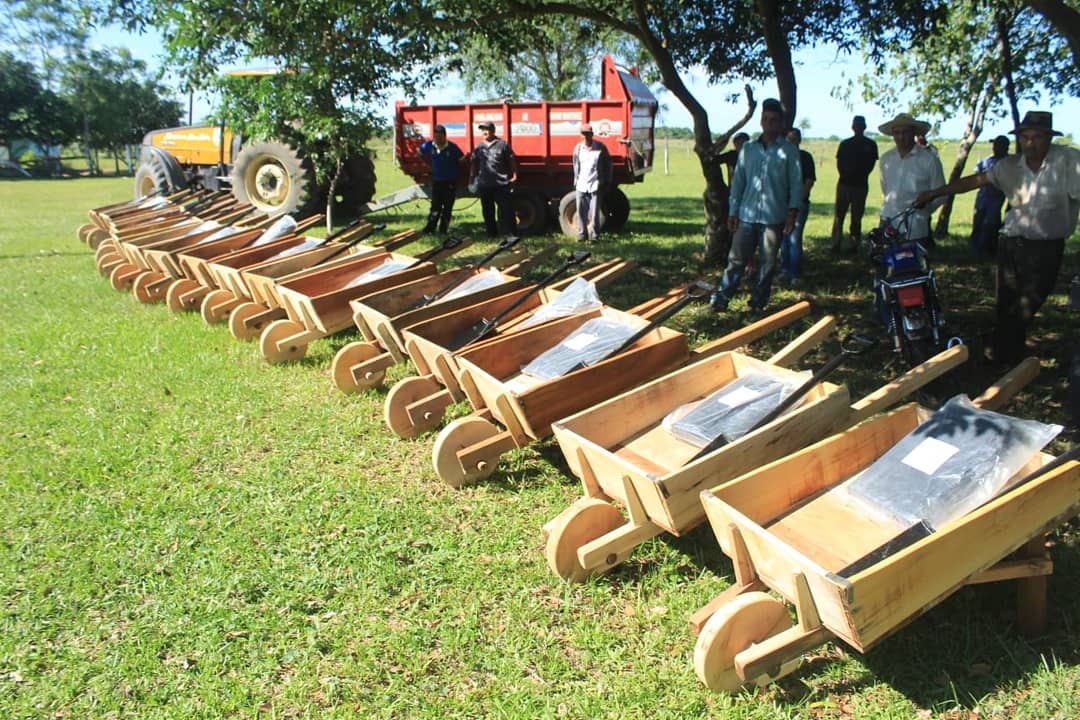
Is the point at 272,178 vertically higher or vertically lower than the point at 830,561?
higher

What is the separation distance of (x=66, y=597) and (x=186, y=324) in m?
4.30

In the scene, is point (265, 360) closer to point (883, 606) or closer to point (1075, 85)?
point (883, 606)

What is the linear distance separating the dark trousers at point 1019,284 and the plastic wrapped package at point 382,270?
4389 mm

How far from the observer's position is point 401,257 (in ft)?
20.9

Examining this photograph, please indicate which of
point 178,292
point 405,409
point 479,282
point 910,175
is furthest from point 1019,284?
point 178,292

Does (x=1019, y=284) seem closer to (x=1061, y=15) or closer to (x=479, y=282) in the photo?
(x=1061, y=15)

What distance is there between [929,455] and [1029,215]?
2.60 meters

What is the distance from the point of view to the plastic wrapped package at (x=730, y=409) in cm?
341

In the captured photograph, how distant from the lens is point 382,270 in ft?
20.6

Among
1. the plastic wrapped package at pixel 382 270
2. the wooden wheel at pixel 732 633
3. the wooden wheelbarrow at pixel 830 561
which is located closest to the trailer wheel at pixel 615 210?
the plastic wrapped package at pixel 382 270

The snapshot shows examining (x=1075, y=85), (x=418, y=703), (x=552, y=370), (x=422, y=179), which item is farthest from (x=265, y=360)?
(x=1075, y=85)

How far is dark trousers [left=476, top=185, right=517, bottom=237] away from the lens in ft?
36.5

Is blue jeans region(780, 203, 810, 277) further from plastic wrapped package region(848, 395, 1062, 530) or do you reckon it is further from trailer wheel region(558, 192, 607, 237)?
plastic wrapped package region(848, 395, 1062, 530)

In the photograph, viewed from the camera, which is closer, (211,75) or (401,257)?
(211,75)
